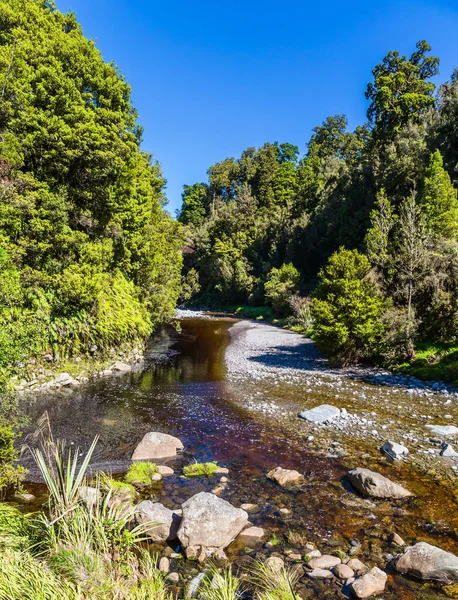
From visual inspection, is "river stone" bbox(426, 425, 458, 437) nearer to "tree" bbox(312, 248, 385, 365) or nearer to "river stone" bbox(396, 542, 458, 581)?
"river stone" bbox(396, 542, 458, 581)

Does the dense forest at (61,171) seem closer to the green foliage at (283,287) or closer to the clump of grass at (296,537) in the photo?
the clump of grass at (296,537)

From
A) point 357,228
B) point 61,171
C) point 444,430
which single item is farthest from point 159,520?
point 357,228

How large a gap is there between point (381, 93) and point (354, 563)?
51.2 m

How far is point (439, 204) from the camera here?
26.8 m

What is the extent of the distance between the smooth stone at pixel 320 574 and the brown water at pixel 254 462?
0.13 metres

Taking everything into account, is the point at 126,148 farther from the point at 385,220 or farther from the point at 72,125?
the point at 385,220

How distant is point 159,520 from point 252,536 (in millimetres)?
1793

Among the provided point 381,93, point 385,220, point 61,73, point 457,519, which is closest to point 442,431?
point 457,519

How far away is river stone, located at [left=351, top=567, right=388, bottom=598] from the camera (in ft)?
17.1

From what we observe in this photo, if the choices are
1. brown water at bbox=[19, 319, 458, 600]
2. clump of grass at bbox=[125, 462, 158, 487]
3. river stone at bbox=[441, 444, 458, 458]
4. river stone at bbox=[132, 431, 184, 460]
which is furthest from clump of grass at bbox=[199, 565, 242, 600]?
river stone at bbox=[441, 444, 458, 458]

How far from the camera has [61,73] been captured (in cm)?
1773

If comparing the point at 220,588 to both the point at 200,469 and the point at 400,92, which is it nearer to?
the point at 200,469

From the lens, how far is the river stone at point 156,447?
10023mm

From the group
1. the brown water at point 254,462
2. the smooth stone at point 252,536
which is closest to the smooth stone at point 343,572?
the brown water at point 254,462
